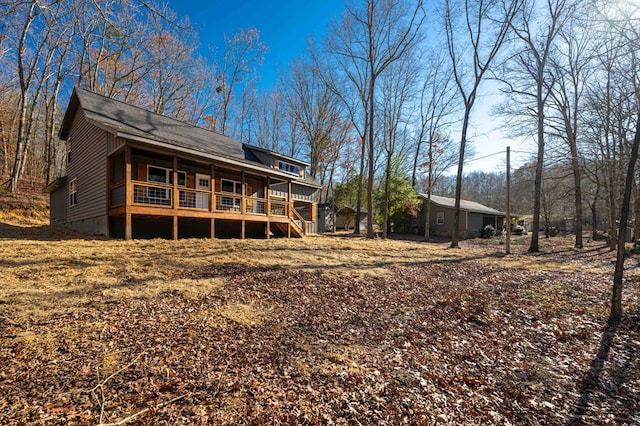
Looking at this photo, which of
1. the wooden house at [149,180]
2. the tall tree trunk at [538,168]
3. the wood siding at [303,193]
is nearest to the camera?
the wooden house at [149,180]

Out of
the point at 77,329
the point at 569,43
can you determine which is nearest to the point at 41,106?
the point at 77,329

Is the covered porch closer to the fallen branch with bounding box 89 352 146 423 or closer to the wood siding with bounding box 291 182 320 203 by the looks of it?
the wood siding with bounding box 291 182 320 203

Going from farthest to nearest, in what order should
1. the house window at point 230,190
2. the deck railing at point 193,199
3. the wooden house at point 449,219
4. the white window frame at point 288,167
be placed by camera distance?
the wooden house at point 449,219 → the white window frame at point 288,167 → the house window at point 230,190 → the deck railing at point 193,199

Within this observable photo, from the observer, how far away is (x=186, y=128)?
51.9ft

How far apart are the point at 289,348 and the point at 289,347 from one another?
1.2 inches

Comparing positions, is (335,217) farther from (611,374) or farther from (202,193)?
(611,374)

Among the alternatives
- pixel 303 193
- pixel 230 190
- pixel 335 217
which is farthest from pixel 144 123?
pixel 335 217

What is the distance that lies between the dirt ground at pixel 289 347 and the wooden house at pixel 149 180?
366 cm

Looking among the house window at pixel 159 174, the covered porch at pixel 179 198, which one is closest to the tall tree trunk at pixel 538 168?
the covered porch at pixel 179 198

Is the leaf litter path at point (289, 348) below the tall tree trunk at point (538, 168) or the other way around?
below

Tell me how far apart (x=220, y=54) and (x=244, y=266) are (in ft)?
87.6

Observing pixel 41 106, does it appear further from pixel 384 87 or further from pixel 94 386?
pixel 94 386

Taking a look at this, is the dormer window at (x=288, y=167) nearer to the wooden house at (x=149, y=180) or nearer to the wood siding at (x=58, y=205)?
the wooden house at (x=149, y=180)

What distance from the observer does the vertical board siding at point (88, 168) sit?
11.5 m
